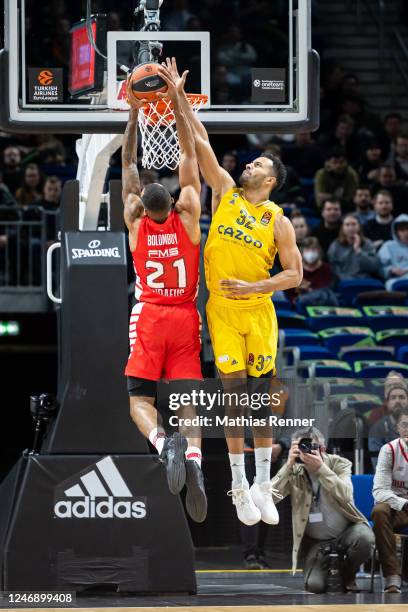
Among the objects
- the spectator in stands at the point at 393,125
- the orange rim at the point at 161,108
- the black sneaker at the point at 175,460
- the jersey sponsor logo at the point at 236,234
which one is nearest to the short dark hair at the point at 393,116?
the spectator in stands at the point at 393,125

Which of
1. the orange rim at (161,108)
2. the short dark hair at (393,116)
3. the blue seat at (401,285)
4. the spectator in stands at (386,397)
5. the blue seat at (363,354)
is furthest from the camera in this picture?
the short dark hair at (393,116)

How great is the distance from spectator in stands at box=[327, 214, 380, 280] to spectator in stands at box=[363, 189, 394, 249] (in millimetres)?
329

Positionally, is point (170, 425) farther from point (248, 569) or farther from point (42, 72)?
point (248, 569)

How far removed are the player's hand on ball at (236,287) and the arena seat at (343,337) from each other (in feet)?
21.7

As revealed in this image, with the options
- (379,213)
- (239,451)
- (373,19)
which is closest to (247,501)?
(239,451)

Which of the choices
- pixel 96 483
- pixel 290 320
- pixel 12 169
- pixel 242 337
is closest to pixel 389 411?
pixel 96 483

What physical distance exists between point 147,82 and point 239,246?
3.91ft

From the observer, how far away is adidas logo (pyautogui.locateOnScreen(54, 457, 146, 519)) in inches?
449

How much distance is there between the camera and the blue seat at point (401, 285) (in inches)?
648

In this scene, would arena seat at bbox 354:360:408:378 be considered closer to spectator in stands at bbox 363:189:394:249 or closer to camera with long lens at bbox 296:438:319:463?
spectator in stands at bbox 363:189:394:249

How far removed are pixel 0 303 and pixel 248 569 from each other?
191 inches

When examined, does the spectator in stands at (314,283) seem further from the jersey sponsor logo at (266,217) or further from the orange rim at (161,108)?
the jersey sponsor logo at (266,217)

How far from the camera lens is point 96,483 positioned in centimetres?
1141

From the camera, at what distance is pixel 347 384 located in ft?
42.1
